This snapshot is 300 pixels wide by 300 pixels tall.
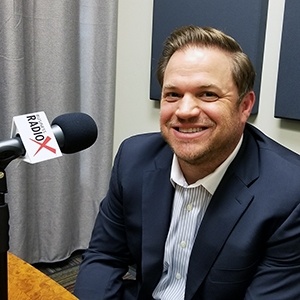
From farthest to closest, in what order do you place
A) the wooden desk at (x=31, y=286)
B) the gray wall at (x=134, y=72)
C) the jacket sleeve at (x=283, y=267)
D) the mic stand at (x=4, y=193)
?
the gray wall at (x=134, y=72), the jacket sleeve at (x=283, y=267), the wooden desk at (x=31, y=286), the mic stand at (x=4, y=193)

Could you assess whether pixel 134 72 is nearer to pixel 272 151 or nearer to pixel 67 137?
pixel 272 151

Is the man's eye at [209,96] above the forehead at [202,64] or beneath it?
beneath

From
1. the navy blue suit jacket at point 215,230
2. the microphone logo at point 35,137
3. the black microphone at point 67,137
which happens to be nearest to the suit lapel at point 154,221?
the navy blue suit jacket at point 215,230

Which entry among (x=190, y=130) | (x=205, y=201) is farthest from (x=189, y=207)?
(x=190, y=130)

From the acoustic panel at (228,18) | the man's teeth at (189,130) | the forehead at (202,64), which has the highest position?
the acoustic panel at (228,18)

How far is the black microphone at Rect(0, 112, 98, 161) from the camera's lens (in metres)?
0.65

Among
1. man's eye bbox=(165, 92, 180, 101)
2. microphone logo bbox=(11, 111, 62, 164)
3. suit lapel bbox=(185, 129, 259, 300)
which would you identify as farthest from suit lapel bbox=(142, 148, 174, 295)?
microphone logo bbox=(11, 111, 62, 164)

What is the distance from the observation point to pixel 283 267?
3.48 ft

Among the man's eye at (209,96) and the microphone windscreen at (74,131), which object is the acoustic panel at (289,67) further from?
the microphone windscreen at (74,131)

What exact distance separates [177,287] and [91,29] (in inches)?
56.0

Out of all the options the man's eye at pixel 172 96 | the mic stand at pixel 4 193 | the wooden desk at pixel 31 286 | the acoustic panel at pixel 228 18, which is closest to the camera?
the mic stand at pixel 4 193

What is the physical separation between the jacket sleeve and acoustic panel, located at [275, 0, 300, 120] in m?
0.64

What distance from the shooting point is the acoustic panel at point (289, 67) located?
5.06 feet

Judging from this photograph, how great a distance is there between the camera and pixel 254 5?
1.64 meters
